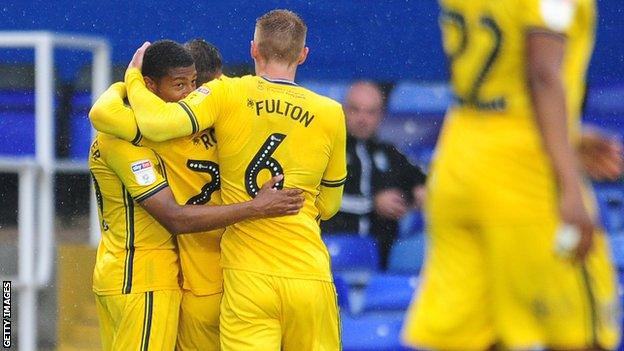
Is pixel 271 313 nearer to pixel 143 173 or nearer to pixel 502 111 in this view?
pixel 143 173

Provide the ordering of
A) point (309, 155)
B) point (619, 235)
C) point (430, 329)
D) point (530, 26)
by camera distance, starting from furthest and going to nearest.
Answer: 1. point (619, 235)
2. point (309, 155)
3. point (430, 329)
4. point (530, 26)

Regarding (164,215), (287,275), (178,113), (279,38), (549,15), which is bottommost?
(287,275)

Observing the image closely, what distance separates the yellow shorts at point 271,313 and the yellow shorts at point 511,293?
1.18 metres

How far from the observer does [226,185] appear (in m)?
5.14

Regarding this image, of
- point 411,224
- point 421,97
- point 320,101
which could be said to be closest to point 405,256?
point 411,224

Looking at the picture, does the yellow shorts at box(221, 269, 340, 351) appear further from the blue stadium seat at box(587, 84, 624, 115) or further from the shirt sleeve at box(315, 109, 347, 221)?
the blue stadium seat at box(587, 84, 624, 115)

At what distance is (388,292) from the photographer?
772 cm

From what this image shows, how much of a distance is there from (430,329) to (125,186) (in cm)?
168

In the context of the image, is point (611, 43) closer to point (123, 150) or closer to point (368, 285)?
point (368, 285)

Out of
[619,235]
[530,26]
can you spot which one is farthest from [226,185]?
[619,235]

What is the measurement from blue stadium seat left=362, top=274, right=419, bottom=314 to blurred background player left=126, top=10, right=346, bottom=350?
8.20ft
